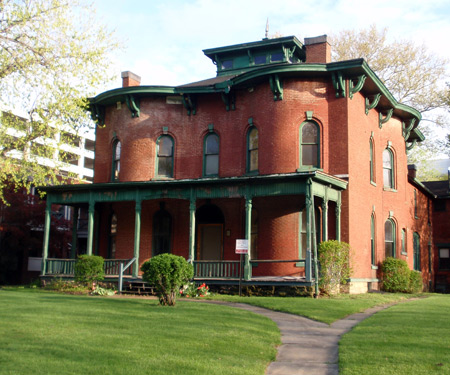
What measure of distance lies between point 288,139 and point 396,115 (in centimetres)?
759

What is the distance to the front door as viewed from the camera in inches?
903

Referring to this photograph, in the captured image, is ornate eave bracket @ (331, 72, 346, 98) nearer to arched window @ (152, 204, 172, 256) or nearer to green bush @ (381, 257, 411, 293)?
green bush @ (381, 257, 411, 293)

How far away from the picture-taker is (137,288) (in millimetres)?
20797

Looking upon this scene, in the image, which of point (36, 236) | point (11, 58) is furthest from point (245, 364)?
point (36, 236)

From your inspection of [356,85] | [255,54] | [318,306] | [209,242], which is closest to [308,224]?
[318,306]

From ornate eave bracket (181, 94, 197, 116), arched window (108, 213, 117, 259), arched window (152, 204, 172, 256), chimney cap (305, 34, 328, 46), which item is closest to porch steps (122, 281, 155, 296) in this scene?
arched window (152, 204, 172, 256)

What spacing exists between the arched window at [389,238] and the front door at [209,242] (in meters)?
7.60

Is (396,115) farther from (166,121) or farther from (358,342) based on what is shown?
(358,342)

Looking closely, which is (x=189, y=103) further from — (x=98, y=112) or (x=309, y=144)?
(x=309, y=144)

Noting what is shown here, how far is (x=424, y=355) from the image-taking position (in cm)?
791

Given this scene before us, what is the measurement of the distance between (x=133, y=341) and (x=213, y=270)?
11.5 metres

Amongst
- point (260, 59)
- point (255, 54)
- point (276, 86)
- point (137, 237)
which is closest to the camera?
point (276, 86)

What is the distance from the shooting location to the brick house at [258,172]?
20328 millimetres

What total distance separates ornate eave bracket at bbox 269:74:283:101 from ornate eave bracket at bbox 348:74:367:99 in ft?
8.79
